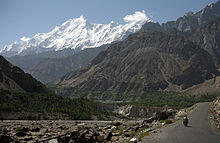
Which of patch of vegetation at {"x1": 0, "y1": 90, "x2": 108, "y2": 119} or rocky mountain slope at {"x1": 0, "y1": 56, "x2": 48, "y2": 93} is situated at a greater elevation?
rocky mountain slope at {"x1": 0, "y1": 56, "x2": 48, "y2": 93}

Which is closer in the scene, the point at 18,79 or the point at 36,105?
the point at 36,105

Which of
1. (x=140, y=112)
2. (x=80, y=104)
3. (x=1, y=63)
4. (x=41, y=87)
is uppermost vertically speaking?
(x=1, y=63)

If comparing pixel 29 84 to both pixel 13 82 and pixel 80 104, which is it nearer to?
pixel 13 82

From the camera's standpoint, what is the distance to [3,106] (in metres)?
90.8

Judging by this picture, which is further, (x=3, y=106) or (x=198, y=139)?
(x=3, y=106)

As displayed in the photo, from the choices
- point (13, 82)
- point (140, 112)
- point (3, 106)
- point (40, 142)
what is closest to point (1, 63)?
point (13, 82)

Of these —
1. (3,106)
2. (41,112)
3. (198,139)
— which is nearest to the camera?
(198,139)

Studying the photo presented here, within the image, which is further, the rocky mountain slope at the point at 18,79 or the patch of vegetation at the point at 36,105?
the rocky mountain slope at the point at 18,79

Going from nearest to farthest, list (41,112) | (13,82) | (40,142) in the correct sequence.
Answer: (40,142) → (41,112) → (13,82)

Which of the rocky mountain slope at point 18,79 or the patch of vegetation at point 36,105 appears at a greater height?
the rocky mountain slope at point 18,79

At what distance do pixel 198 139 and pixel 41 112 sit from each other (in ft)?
294

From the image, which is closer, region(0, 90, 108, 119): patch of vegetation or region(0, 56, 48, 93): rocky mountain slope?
region(0, 90, 108, 119): patch of vegetation

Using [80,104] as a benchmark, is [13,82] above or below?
above

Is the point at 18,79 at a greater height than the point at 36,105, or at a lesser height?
greater
